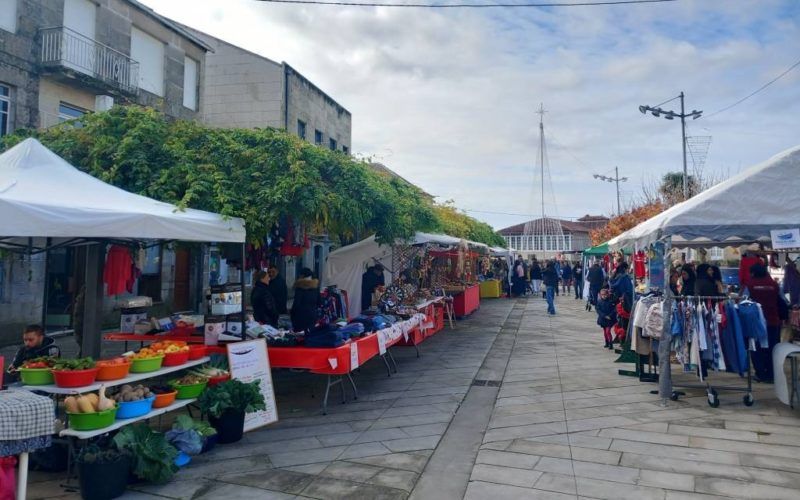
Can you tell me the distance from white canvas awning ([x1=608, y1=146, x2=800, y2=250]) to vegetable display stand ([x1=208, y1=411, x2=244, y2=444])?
521 centimetres


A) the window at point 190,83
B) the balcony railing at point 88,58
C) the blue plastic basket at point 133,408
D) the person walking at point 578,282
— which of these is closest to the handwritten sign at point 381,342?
the blue plastic basket at point 133,408

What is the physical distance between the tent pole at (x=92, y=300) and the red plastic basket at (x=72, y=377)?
6.31ft

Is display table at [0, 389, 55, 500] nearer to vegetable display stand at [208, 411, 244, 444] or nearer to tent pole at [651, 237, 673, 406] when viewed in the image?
vegetable display stand at [208, 411, 244, 444]

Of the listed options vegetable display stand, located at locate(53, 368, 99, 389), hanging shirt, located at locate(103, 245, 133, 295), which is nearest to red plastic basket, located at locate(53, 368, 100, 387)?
vegetable display stand, located at locate(53, 368, 99, 389)

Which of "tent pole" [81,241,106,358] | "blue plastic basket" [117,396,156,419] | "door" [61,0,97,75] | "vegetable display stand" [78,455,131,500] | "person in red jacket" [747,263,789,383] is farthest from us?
"door" [61,0,97,75]

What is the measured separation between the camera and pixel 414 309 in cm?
998

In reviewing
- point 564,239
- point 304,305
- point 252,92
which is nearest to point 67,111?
point 252,92

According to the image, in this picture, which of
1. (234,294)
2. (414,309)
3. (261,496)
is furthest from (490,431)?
(414,309)

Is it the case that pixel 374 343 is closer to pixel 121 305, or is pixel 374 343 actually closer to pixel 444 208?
pixel 121 305

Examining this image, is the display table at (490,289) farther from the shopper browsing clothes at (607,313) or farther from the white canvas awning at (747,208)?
the white canvas awning at (747,208)

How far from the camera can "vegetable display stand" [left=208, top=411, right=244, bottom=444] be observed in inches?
200

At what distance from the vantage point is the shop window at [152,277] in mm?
14961

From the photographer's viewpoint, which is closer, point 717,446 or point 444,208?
point 717,446

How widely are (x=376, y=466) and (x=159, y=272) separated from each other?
12.8 m
